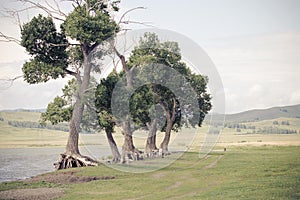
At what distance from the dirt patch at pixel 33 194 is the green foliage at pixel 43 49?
78.4 ft

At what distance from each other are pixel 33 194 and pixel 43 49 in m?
28.3

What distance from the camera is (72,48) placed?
67062 millimetres

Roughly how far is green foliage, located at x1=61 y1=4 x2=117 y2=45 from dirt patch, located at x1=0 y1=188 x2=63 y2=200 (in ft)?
78.6

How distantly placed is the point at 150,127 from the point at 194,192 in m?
38.3

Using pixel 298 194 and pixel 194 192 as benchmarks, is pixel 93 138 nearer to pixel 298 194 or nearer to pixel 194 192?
pixel 194 192

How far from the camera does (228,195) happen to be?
34.1m

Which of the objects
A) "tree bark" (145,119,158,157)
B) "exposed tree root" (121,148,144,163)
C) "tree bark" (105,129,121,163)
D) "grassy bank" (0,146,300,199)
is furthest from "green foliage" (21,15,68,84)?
"tree bark" (145,119,158,157)

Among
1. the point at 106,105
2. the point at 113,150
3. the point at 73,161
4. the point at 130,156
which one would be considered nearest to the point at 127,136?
the point at 130,156

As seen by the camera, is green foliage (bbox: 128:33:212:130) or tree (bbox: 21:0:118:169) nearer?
tree (bbox: 21:0:118:169)

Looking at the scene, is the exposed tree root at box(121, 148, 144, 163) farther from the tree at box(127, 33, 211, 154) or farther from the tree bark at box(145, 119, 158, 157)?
the tree bark at box(145, 119, 158, 157)

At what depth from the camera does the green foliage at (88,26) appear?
60.5 meters

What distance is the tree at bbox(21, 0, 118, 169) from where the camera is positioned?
61125mm

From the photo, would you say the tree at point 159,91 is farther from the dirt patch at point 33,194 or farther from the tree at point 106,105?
the dirt patch at point 33,194

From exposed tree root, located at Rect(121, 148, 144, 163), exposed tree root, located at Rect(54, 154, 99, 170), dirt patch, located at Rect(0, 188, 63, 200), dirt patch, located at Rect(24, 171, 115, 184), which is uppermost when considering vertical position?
A: exposed tree root, located at Rect(121, 148, 144, 163)
